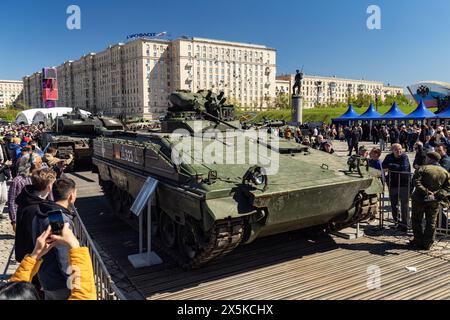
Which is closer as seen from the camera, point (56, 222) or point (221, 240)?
point (56, 222)

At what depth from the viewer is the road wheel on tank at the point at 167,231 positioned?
6879 millimetres

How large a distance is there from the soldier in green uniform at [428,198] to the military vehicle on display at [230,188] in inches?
26.2

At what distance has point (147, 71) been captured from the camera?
358 ft

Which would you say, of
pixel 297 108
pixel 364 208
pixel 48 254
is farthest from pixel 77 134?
pixel 48 254

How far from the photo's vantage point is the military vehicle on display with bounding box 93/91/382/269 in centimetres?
549

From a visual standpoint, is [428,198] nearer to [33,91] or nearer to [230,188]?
[230,188]

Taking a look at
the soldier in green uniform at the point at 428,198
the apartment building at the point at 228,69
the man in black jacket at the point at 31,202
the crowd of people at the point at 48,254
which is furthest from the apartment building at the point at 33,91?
the crowd of people at the point at 48,254

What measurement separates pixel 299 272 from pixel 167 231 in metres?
2.38

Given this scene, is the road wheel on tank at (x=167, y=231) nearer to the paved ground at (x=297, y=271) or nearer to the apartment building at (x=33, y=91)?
the paved ground at (x=297, y=271)

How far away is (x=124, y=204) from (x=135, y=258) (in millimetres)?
2861

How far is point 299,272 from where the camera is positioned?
6109 mm
